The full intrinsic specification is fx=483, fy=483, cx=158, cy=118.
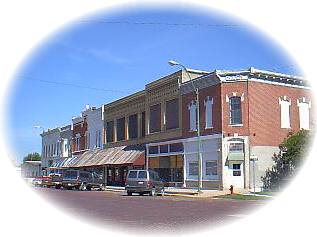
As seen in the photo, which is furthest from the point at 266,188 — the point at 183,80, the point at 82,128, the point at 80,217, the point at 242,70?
the point at 82,128

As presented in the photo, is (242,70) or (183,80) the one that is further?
(183,80)

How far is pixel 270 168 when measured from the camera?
1304 inches

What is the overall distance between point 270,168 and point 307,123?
4.93 m

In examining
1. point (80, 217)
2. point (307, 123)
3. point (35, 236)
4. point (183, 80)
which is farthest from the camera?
point (183, 80)

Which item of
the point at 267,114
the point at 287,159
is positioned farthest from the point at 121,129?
the point at 287,159

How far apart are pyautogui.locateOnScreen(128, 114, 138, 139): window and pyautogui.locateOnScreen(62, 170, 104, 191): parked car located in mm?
7527

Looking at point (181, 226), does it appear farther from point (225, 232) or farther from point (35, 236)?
point (35, 236)

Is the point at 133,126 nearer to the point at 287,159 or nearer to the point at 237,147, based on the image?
the point at 237,147

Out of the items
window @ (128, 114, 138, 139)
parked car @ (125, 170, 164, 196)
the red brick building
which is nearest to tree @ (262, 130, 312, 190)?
the red brick building

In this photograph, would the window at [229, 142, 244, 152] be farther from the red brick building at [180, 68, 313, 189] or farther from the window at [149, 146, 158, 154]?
the window at [149, 146, 158, 154]

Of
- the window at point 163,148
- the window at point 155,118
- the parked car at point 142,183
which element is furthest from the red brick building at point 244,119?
the window at point 155,118

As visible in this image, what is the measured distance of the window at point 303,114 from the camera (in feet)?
115

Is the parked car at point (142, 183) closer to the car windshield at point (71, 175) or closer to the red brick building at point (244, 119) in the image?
the red brick building at point (244, 119)

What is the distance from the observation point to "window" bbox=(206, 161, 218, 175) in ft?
110
